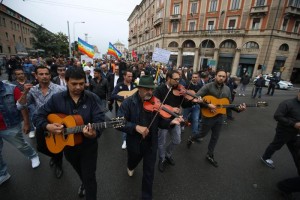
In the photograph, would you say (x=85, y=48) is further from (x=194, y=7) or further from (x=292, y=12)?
(x=292, y=12)

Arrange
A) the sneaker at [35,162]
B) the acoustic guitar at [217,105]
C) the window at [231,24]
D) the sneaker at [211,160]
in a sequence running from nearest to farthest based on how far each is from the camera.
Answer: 1. the sneaker at [35,162]
2. the acoustic guitar at [217,105]
3. the sneaker at [211,160]
4. the window at [231,24]

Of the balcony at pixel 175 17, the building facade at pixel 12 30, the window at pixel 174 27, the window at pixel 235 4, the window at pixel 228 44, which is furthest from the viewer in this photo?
the window at pixel 174 27

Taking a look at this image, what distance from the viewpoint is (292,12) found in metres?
25.2

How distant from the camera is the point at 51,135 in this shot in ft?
7.88

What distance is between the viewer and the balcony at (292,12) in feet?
82.4

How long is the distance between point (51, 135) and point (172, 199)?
239cm

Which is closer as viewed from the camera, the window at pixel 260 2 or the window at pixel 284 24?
the window at pixel 260 2

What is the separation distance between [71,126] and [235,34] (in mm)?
33413

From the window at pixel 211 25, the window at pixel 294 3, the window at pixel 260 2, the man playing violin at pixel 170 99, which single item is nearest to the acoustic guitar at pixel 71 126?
the man playing violin at pixel 170 99

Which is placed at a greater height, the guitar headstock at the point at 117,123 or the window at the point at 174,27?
the window at the point at 174,27

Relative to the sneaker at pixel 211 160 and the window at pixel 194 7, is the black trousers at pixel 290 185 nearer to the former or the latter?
the sneaker at pixel 211 160

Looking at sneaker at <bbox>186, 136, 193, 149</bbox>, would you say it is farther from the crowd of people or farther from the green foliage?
the green foliage

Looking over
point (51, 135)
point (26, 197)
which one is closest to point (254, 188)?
point (51, 135)

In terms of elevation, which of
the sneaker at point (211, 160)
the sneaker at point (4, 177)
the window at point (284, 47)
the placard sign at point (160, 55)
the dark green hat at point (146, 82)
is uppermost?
the window at point (284, 47)
